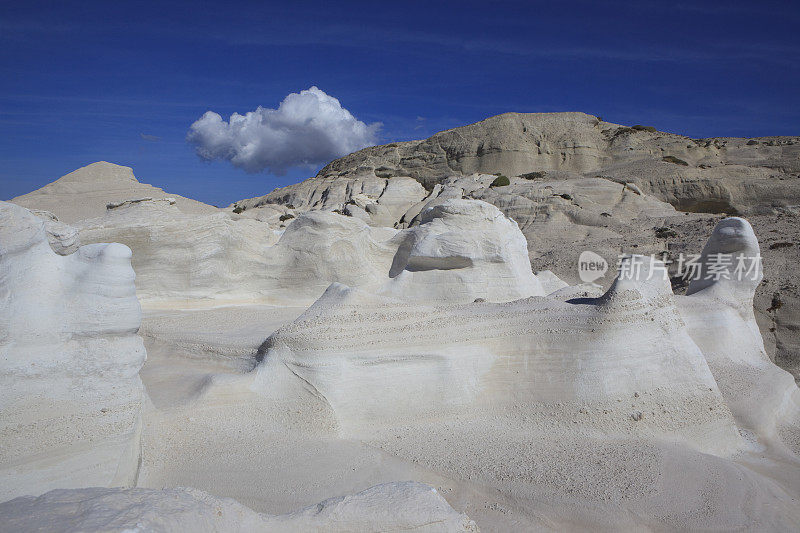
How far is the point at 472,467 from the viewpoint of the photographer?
3.39 m

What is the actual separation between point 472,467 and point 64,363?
7.70 ft

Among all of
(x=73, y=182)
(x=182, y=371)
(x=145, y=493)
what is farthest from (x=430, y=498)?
(x=73, y=182)

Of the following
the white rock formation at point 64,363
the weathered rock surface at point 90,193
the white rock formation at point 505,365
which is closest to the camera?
the white rock formation at point 64,363

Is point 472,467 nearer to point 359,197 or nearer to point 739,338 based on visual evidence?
point 739,338

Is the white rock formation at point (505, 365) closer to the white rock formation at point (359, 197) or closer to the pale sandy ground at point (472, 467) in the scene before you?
the pale sandy ground at point (472, 467)

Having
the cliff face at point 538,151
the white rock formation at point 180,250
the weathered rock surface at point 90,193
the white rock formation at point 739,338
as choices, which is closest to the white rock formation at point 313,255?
the white rock formation at point 180,250

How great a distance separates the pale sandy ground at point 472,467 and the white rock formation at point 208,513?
683 millimetres

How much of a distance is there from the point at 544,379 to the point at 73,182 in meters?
11.8

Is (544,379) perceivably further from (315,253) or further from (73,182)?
(73,182)

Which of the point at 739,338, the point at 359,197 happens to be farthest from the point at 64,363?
the point at 359,197

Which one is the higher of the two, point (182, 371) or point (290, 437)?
point (182, 371)

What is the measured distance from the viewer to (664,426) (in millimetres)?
3965

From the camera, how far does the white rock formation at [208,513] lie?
5.51 ft

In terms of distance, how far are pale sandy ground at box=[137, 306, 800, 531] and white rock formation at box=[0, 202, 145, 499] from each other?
0.40 metres
